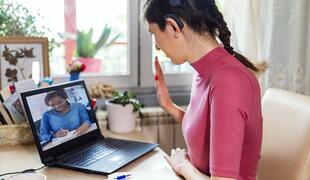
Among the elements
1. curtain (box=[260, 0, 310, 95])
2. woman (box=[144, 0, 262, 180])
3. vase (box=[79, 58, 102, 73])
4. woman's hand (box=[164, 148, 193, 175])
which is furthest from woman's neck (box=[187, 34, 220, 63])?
vase (box=[79, 58, 102, 73])

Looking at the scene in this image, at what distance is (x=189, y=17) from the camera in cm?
107

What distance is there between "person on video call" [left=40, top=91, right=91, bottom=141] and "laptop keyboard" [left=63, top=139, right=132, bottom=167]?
87mm

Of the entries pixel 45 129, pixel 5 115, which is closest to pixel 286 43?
pixel 45 129

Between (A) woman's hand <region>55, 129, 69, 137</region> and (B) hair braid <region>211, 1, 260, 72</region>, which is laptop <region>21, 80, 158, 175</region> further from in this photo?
(B) hair braid <region>211, 1, 260, 72</region>

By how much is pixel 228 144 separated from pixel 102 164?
1.65ft

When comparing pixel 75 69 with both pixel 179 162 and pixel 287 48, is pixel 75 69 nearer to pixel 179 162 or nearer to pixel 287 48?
pixel 179 162

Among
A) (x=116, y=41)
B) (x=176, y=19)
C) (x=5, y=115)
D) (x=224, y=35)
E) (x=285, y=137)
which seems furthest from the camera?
(x=116, y=41)

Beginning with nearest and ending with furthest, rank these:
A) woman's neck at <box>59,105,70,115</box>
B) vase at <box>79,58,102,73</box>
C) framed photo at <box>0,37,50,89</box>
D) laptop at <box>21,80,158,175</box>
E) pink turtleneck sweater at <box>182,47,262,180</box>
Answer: pink turtleneck sweater at <box>182,47,262,180</box> < laptop at <box>21,80,158,175</box> < woman's neck at <box>59,105,70,115</box> < framed photo at <box>0,37,50,89</box> < vase at <box>79,58,102,73</box>

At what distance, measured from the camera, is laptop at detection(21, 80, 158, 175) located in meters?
1.32

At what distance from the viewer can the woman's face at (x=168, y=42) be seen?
3.66 ft

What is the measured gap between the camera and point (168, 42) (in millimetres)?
1137

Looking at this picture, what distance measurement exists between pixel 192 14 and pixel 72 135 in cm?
66

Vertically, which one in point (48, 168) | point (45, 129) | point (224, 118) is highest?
point (224, 118)

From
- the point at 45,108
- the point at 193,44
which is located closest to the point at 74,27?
the point at 45,108
